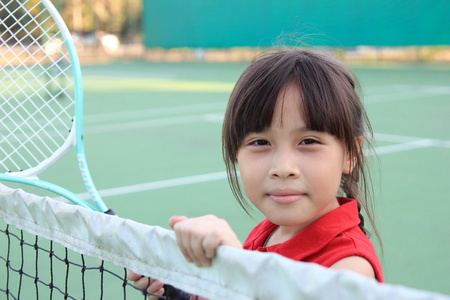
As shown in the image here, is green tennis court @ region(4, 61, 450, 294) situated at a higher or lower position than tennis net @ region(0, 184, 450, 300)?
→ lower

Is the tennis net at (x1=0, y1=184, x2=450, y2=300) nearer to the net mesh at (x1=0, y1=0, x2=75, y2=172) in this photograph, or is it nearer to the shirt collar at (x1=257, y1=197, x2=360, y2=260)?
the shirt collar at (x1=257, y1=197, x2=360, y2=260)

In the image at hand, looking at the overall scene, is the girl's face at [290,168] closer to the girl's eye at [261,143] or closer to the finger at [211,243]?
the girl's eye at [261,143]

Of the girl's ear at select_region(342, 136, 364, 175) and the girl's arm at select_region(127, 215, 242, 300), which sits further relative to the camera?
the girl's ear at select_region(342, 136, 364, 175)

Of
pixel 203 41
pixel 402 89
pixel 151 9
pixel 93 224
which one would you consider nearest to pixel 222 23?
pixel 203 41

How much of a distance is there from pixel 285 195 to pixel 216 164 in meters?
3.60

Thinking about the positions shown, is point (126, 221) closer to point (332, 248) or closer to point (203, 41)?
point (332, 248)

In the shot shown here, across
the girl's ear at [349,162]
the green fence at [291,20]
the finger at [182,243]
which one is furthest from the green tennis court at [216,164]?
the green fence at [291,20]

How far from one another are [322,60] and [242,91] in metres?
0.16

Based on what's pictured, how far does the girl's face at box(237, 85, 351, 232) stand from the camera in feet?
3.46

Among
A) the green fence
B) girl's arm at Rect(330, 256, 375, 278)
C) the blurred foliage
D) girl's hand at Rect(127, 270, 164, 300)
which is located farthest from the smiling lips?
the blurred foliage

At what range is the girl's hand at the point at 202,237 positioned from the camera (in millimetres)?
854

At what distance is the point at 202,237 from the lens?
0.85m

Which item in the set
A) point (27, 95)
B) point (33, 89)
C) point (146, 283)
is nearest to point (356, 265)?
point (146, 283)

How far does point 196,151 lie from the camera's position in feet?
16.8
